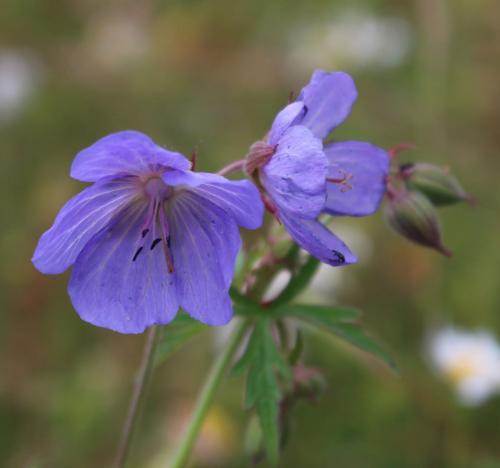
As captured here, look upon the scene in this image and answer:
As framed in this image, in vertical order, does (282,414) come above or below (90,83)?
above

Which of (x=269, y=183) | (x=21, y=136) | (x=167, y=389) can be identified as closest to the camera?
(x=269, y=183)

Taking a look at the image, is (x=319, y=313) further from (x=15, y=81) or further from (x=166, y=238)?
(x=15, y=81)

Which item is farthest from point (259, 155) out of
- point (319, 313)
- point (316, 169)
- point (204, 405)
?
point (204, 405)

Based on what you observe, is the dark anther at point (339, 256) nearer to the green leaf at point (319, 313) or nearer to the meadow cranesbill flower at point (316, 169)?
the meadow cranesbill flower at point (316, 169)

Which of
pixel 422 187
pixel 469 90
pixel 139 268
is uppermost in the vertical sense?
pixel 422 187

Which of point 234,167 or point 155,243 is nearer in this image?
point 234,167

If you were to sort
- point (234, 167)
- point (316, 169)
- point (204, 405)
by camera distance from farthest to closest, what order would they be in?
1. point (204, 405)
2. point (234, 167)
3. point (316, 169)

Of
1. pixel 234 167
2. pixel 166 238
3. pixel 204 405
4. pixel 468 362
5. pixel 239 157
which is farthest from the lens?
pixel 239 157

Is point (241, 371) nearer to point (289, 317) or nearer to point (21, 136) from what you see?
point (289, 317)

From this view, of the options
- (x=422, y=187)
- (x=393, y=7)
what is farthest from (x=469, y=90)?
(x=422, y=187)
